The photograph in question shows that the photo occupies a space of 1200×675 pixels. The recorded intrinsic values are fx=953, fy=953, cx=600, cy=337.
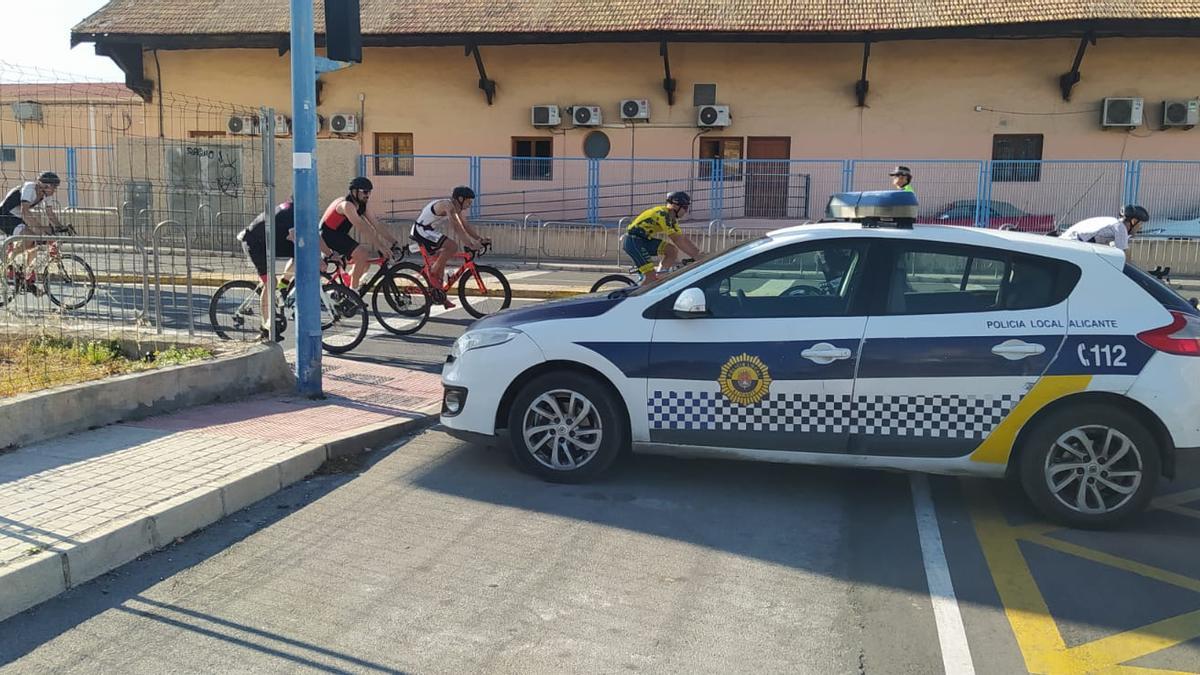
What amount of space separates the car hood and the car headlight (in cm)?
5

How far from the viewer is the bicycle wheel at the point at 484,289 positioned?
1192cm

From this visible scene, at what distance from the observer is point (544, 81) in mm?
25438

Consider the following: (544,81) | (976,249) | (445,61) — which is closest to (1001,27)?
(544,81)

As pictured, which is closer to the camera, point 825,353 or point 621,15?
point 825,353

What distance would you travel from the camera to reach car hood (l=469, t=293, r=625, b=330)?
5668mm

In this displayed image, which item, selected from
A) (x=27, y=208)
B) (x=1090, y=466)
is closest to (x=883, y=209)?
(x=1090, y=466)

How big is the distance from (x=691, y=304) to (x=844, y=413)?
1032 mm

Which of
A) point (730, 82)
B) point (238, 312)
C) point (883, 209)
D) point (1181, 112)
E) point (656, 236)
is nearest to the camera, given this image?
point (883, 209)

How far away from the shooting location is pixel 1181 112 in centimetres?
2227

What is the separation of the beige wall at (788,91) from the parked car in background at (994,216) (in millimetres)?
3944

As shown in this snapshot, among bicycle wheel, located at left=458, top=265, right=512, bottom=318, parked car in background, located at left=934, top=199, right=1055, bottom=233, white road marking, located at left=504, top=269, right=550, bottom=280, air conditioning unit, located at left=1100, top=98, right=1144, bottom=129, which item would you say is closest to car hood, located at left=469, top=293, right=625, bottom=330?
bicycle wheel, located at left=458, top=265, right=512, bottom=318

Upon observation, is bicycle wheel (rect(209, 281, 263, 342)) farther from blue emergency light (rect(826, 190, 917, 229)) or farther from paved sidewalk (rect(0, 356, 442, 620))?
blue emergency light (rect(826, 190, 917, 229))

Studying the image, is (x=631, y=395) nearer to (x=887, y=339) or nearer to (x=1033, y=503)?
(x=887, y=339)

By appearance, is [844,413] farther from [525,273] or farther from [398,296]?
[525,273]
